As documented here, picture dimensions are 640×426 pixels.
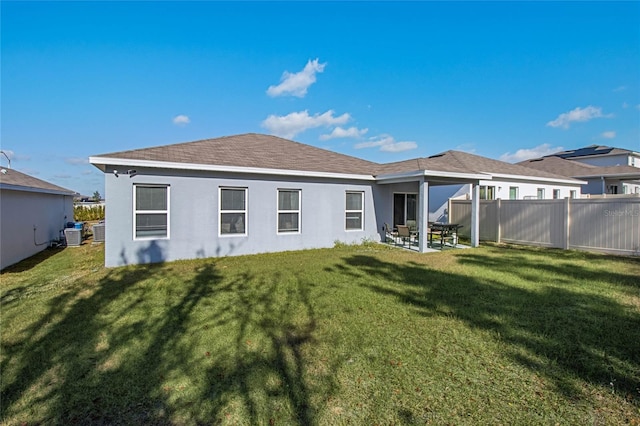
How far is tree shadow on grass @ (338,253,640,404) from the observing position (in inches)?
139

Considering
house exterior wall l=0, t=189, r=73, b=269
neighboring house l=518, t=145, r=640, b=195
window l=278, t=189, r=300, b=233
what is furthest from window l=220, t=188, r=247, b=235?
neighboring house l=518, t=145, r=640, b=195

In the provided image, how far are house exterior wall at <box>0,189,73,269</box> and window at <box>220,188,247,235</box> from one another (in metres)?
6.47

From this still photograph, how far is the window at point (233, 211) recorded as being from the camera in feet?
35.6

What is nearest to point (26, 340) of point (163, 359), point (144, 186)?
point (163, 359)

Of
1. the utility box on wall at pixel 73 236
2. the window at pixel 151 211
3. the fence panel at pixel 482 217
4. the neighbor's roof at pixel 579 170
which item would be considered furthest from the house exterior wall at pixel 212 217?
the neighbor's roof at pixel 579 170

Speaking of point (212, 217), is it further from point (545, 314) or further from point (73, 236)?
point (545, 314)

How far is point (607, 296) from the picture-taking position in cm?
619

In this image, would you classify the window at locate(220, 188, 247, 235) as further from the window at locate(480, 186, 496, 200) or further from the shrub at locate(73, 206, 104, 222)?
the shrub at locate(73, 206, 104, 222)

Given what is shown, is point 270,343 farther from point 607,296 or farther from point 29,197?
point 29,197

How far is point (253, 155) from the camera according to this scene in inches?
484

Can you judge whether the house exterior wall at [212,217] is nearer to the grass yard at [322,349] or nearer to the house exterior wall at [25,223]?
the grass yard at [322,349]

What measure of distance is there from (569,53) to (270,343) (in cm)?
1706

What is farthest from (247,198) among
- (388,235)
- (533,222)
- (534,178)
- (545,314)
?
(534,178)

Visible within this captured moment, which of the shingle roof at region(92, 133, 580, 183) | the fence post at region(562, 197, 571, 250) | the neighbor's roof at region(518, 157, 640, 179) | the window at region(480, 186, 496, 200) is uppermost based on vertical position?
the neighbor's roof at region(518, 157, 640, 179)
